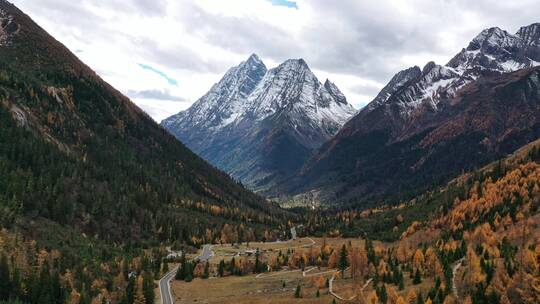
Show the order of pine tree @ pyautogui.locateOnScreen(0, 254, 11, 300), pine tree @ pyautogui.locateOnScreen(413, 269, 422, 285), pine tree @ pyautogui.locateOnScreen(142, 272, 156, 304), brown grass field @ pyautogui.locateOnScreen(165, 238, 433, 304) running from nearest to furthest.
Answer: pine tree @ pyautogui.locateOnScreen(413, 269, 422, 285) < brown grass field @ pyautogui.locateOnScreen(165, 238, 433, 304) < pine tree @ pyautogui.locateOnScreen(0, 254, 11, 300) < pine tree @ pyautogui.locateOnScreen(142, 272, 156, 304)

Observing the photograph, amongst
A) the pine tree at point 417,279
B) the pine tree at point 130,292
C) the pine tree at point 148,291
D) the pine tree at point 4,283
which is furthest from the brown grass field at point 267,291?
the pine tree at point 4,283

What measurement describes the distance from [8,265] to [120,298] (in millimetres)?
35490

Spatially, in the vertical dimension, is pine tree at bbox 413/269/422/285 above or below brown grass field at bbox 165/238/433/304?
above

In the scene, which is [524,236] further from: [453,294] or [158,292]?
[158,292]

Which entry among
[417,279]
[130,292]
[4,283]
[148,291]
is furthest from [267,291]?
[4,283]

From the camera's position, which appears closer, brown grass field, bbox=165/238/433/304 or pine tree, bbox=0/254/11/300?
brown grass field, bbox=165/238/433/304

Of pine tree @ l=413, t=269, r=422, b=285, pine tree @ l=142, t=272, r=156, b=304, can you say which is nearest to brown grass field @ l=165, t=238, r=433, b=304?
pine tree @ l=413, t=269, r=422, b=285

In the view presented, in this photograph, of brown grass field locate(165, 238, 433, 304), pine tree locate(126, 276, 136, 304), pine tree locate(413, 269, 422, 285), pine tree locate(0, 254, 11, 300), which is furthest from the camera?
pine tree locate(126, 276, 136, 304)

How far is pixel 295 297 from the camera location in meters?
164

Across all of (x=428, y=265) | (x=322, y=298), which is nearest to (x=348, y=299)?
(x=322, y=298)

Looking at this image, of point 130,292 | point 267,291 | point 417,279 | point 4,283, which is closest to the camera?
point 417,279

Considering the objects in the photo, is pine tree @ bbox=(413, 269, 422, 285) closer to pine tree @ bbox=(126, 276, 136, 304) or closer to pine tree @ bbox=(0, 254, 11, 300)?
pine tree @ bbox=(126, 276, 136, 304)

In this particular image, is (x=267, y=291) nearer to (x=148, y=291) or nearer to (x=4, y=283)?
(x=148, y=291)

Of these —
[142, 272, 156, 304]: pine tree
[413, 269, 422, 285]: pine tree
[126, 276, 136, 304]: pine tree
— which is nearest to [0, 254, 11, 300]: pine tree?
[126, 276, 136, 304]: pine tree
